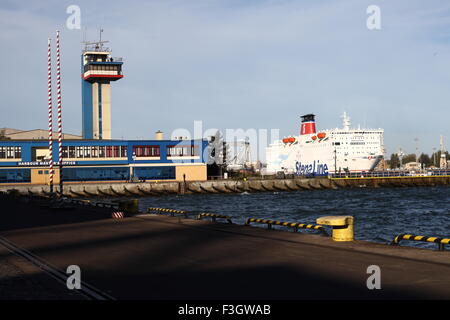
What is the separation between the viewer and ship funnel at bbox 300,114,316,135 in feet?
446

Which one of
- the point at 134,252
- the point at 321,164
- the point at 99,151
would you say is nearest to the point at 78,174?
the point at 99,151

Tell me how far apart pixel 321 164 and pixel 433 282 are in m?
116

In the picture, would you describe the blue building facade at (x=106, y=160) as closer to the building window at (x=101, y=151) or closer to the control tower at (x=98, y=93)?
the building window at (x=101, y=151)

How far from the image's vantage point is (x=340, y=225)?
18141 millimetres

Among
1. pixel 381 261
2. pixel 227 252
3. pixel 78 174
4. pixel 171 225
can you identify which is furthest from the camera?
pixel 78 174

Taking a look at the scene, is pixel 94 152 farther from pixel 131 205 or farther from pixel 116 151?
pixel 131 205

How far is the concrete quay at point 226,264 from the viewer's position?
11.0m

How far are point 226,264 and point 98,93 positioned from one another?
92.2 meters

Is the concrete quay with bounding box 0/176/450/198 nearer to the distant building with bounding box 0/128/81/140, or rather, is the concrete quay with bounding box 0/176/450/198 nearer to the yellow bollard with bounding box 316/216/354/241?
the distant building with bounding box 0/128/81/140

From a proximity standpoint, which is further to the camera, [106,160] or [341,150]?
[341,150]

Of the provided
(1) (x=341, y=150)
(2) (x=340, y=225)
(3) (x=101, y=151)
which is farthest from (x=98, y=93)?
(2) (x=340, y=225)

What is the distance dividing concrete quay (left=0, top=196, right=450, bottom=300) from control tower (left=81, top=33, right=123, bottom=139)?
80005 millimetres
